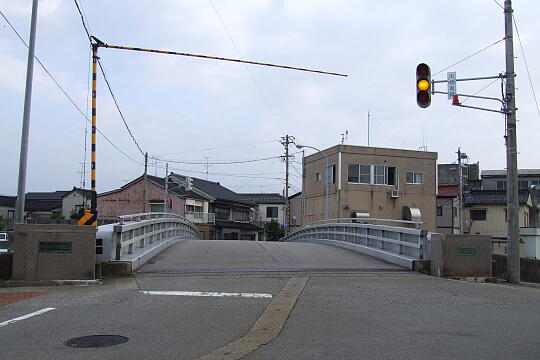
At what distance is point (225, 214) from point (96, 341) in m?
52.3

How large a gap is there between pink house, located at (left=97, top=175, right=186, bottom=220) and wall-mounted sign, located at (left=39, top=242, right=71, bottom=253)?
43.9 m

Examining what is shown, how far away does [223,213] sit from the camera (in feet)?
189

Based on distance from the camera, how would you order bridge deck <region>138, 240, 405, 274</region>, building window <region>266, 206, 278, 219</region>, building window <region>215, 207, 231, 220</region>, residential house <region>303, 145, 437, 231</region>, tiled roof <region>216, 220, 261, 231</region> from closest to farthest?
1. bridge deck <region>138, 240, 405, 274</region>
2. residential house <region>303, 145, 437, 231</region>
3. tiled roof <region>216, 220, 261, 231</region>
4. building window <region>215, 207, 231, 220</region>
5. building window <region>266, 206, 278, 219</region>

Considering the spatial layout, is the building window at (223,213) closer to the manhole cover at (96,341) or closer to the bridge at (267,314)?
the bridge at (267,314)

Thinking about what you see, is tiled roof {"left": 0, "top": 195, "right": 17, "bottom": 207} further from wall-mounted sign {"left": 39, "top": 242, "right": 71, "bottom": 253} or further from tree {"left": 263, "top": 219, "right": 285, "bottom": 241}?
wall-mounted sign {"left": 39, "top": 242, "right": 71, "bottom": 253}

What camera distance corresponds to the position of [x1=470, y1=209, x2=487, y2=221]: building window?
42.8m

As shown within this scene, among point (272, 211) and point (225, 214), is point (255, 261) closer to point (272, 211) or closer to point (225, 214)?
point (225, 214)

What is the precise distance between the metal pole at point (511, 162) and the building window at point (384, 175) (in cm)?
2586

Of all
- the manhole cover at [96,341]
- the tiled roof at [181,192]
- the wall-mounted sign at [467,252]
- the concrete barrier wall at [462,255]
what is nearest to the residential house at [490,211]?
the tiled roof at [181,192]

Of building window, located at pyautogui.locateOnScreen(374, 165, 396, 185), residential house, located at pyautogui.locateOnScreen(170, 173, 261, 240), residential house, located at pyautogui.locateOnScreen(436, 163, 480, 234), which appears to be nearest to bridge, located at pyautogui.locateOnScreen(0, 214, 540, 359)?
building window, located at pyautogui.locateOnScreen(374, 165, 396, 185)

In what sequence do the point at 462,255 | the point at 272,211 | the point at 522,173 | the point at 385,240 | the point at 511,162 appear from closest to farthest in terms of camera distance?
the point at 462,255 < the point at 511,162 < the point at 385,240 < the point at 522,173 < the point at 272,211

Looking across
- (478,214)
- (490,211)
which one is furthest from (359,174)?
(490,211)

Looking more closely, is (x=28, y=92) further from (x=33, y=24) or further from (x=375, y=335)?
(x=375, y=335)

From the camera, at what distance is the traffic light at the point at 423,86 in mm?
13289
